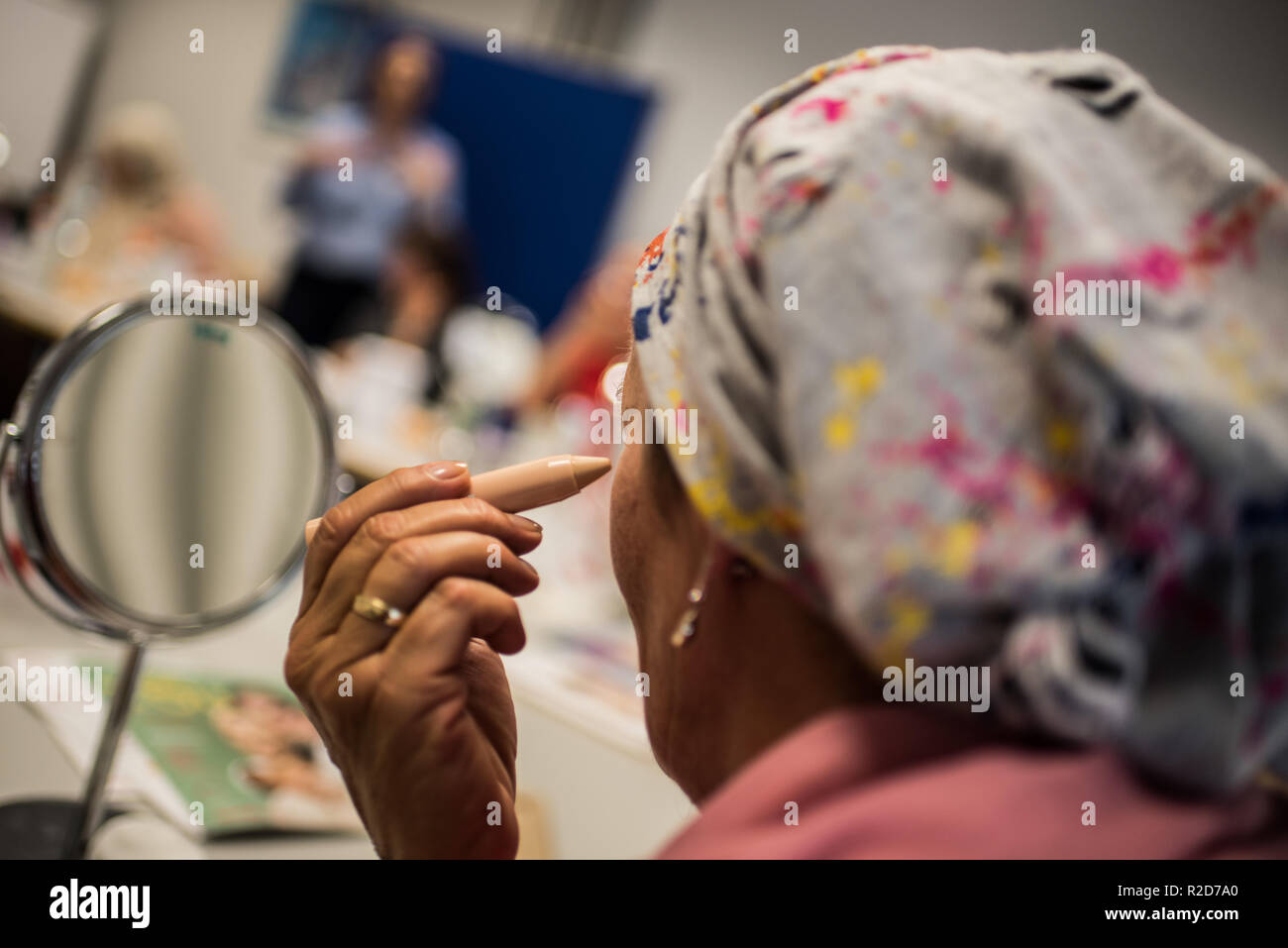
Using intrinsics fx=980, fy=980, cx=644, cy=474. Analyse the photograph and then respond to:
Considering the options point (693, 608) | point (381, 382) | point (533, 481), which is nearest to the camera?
point (693, 608)

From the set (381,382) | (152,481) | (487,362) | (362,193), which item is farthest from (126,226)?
(152,481)

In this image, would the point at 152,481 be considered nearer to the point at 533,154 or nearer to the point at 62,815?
the point at 62,815

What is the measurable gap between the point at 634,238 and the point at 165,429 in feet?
14.4

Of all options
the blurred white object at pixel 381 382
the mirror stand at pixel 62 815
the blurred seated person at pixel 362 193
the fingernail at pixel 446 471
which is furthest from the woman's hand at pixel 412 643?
the blurred seated person at pixel 362 193

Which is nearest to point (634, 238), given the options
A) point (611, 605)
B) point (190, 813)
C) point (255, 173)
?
point (255, 173)

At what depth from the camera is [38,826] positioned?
0.81 m

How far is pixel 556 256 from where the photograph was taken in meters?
5.21

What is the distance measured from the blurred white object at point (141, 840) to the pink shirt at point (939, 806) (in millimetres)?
562

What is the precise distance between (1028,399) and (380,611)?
1.26 ft

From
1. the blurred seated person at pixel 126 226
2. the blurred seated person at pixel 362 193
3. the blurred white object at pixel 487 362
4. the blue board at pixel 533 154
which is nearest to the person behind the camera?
the blurred seated person at pixel 126 226

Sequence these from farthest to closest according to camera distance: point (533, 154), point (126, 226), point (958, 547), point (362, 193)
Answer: point (533, 154) < point (362, 193) < point (126, 226) < point (958, 547)

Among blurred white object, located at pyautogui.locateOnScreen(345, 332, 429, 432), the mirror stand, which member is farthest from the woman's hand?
blurred white object, located at pyautogui.locateOnScreen(345, 332, 429, 432)

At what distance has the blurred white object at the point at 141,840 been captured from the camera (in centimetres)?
83

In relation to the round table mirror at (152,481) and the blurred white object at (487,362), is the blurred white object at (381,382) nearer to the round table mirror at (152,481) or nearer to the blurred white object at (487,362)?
the blurred white object at (487,362)
